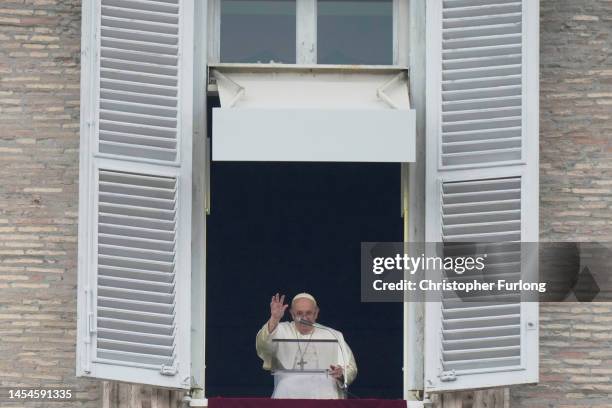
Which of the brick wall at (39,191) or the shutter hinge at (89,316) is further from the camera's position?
the brick wall at (39,191)

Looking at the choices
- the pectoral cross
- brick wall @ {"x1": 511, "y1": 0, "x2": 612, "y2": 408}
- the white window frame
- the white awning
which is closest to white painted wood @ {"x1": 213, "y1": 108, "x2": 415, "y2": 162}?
the white awning

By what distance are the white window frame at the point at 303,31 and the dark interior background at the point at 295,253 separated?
3.12 m

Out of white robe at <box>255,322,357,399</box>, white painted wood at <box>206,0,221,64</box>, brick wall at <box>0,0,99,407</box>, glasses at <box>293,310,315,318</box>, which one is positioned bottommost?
white robe at <box>255,322,357,399</box>

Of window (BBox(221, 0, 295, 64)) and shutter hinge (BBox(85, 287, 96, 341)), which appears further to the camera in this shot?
window (BBox(221, 0, 295, 64))

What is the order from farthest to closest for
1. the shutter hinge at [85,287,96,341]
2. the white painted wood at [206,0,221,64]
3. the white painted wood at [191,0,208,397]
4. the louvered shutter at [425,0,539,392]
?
the white painted wood at [206,0,221,64]
the white painted wood at [191,0,208,397]
the louvered shutter at [425,0,539,392]
the shutter hinge at [85,287,96,341]

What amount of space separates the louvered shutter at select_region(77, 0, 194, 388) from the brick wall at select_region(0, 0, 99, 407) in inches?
19.0

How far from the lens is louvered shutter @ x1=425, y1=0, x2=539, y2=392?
1178 cm

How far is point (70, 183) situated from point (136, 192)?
1.94 feet

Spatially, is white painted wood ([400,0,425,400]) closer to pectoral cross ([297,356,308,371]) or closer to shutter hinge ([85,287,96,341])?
pectoral cross ([297,356,308,371])

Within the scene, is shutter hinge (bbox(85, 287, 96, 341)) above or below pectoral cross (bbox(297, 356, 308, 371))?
above

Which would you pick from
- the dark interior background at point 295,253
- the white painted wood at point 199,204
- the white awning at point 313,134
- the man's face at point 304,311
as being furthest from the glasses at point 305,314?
the dark interior background at point 295,253

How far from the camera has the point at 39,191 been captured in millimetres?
12297

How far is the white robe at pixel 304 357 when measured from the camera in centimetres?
1212

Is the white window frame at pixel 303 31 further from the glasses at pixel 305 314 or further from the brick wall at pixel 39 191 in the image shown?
the glasses at pixel 305 314
